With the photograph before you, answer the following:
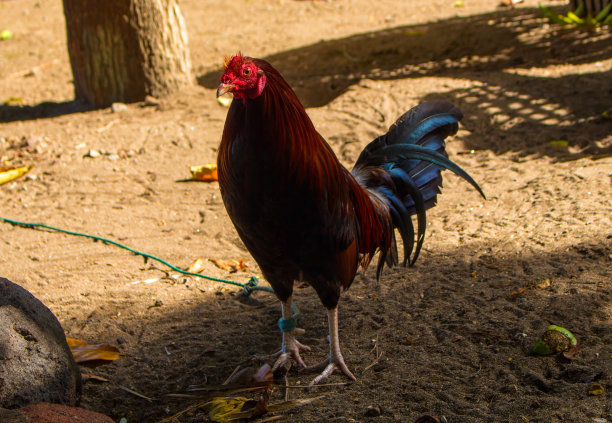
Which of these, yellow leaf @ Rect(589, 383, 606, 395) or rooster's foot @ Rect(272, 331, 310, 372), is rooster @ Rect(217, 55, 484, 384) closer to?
rooster's foot @ Rect(272, 331, 310, 372)

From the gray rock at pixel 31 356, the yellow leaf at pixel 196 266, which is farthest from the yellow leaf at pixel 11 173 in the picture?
the gray rock at pixel 31 356

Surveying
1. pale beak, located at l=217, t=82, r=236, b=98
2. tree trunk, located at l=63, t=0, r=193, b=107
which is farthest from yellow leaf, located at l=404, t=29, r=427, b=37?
pale beak, located at l=217, t=82, r=236, b=98

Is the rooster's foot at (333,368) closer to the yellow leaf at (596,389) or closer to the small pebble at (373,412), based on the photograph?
the small pebble at (373,412)

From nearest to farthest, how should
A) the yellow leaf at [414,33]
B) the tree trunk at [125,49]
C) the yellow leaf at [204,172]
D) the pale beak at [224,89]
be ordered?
the pale beak at [224,89] < the yellow leaf at [204,172] < the tree trunk at [125,49] < the yellow leaf at [414,33]

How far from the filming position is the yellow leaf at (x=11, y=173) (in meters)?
5.85

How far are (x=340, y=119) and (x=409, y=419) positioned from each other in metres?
4.40

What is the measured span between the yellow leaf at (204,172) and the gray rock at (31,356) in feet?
9.88

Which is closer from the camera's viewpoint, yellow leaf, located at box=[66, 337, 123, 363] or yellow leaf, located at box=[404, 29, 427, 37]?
yellow leaf, located at box=[66, 337, 123, 363]

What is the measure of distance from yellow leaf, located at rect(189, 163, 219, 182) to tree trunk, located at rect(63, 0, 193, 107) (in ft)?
7.34

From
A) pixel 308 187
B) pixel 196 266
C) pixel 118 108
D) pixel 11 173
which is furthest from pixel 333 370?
pixel 118 108

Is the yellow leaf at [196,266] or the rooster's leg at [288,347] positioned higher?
the yellow leaf at [196,266]

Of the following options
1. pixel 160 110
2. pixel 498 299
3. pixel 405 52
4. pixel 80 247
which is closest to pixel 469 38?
pixel 405 52

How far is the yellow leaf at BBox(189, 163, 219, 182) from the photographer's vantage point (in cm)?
582

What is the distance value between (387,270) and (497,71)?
4444mm
